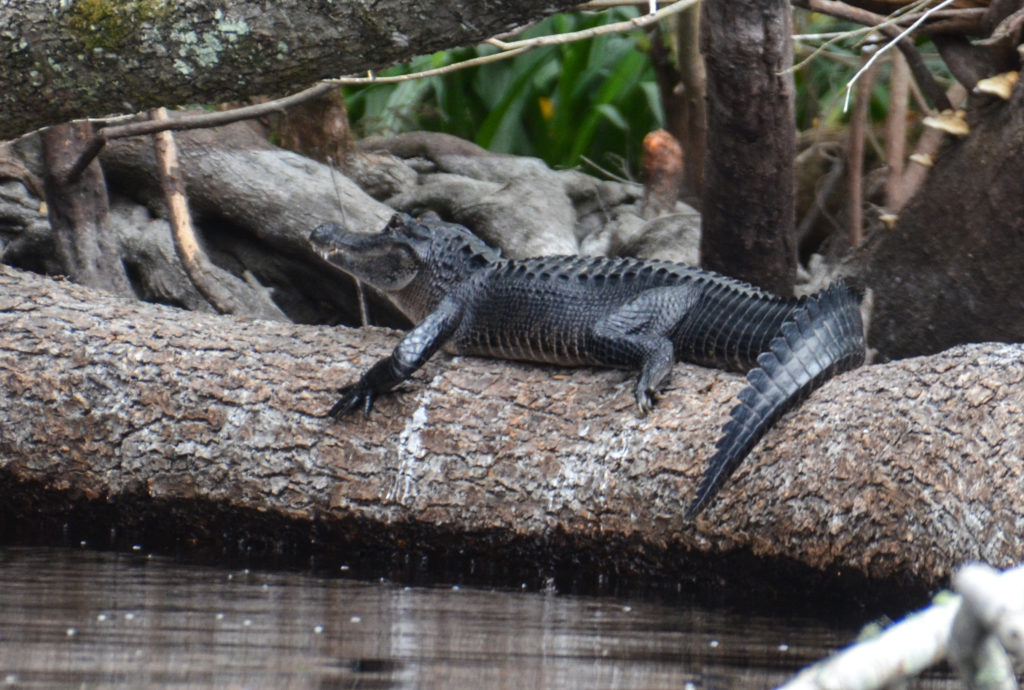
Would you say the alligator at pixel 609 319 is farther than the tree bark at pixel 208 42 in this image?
Yes

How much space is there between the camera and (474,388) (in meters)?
4.07

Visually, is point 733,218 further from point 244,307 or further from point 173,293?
point 173,293

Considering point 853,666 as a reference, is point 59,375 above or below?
above

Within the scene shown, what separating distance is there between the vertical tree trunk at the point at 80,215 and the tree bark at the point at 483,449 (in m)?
1.03

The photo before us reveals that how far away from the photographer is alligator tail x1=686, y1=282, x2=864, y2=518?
335 centimetres

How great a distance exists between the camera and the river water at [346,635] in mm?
2406

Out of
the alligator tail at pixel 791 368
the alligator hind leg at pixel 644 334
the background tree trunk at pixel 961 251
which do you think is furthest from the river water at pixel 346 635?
the background tree trunk at pixel 961 251

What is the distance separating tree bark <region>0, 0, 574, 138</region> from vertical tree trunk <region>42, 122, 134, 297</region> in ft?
8.20

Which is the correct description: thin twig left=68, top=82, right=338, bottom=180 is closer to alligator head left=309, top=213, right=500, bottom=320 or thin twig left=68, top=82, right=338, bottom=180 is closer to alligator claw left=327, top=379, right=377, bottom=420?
alligator head left=309, top=213, right=500, bottom=320

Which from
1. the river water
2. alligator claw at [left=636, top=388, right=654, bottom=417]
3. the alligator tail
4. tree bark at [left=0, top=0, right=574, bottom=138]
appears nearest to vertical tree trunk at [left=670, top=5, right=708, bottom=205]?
the alligator tail

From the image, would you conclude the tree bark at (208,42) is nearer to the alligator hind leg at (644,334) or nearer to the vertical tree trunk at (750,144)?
the alligator hind leg at (644,334)

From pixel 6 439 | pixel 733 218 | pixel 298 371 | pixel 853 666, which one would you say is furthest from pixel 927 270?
pixel 853 666

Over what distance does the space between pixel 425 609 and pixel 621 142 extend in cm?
614

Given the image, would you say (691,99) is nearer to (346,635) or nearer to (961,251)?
(961,251)
